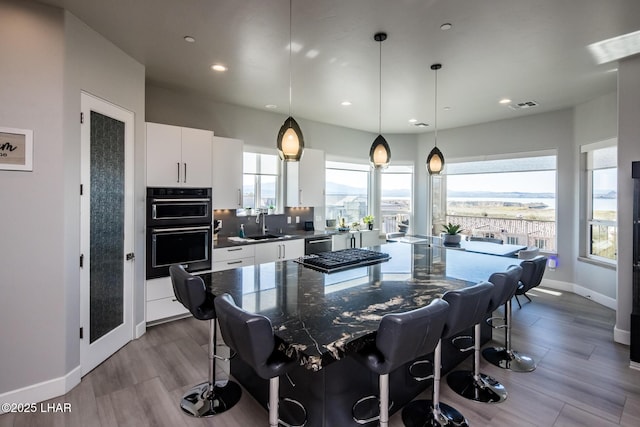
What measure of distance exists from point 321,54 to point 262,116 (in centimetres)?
240

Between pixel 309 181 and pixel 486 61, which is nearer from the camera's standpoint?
pixel 486 61

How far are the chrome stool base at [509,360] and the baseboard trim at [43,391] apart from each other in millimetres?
3801

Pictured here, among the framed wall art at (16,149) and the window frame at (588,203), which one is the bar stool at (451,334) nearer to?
the framed wall art at (16,149)

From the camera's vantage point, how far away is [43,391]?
2551 millimetres

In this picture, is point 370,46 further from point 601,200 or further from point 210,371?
point 601,200

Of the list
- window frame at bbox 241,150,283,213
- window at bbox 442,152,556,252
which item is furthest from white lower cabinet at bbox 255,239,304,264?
window at bbox 442,152,556,252

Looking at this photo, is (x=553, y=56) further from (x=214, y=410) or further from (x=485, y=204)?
(x=214, y=410)

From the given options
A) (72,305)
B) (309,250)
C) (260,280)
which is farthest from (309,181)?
(72,305)

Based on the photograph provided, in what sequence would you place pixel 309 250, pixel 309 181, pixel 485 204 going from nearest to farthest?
pixel 309 250 → pixel 309 181 → pixel 485 204

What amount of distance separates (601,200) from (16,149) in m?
7.16

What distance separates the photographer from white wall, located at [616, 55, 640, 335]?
3.40 meters

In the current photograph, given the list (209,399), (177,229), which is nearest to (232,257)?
(177,229)

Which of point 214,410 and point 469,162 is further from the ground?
point 469,162

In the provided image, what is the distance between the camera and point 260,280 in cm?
259
